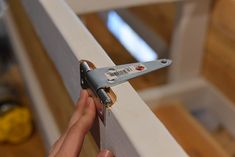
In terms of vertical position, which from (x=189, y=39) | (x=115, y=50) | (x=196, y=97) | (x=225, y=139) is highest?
(x=115, y=50)

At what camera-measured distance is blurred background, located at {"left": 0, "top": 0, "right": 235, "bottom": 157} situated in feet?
3.70

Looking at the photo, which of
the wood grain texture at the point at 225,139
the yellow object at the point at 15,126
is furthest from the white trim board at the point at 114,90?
the wood grain texture at the point at 225,139

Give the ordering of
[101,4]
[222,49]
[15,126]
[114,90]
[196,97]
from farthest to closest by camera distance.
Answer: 1. [15,126]
2. [196,97]
3. [222,49]
4. [101,4]
5. [114,90]

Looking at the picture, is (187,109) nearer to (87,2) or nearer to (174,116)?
(174,116)

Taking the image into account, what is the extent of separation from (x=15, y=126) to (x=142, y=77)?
526mm

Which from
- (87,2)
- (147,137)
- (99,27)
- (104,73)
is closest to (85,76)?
(104,73)

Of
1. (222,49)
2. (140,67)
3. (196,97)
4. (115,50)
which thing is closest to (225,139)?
(196,97)

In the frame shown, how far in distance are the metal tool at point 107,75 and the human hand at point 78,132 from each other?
25 millimetres

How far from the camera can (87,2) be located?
936 millimetres

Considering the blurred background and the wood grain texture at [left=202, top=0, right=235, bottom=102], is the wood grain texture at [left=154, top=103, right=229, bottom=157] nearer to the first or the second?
the blurred background

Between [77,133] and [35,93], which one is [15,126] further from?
[77,133]

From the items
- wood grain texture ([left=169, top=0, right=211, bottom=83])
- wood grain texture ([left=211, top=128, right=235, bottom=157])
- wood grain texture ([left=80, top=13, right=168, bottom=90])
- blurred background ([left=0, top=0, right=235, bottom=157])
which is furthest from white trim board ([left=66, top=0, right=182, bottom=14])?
wood grain texture ([left=211, top=128, right=235, bottom=157])

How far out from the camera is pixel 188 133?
119 cm

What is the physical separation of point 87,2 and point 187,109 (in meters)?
0.60
